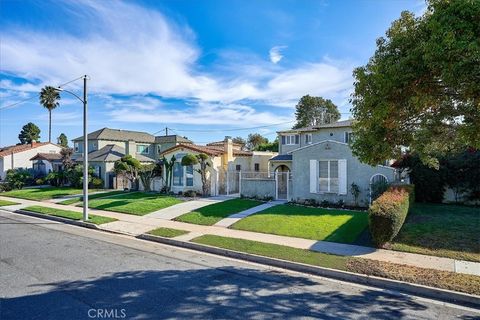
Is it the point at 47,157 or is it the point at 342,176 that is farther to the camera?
the point at 47,157

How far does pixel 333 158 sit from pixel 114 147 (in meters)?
27.1

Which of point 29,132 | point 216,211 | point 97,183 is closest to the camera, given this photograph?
point 216,211

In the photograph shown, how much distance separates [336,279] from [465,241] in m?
5.46

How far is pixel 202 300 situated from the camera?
641cm

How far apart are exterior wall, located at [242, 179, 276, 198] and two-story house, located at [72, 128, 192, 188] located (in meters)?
15.9

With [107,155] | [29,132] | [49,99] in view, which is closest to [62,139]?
[29,132]

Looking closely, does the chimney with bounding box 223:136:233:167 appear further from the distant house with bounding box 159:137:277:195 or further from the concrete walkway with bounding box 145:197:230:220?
the concrete walkway with bounding box 145:197:230:220

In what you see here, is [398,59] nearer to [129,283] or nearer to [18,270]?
[129,283]

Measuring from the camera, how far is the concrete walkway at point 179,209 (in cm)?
1697

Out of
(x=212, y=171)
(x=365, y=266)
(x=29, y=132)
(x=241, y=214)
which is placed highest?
(x=29, y=132)

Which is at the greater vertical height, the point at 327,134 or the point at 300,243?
the point at 327,134

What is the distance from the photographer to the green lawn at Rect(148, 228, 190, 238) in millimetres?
12312

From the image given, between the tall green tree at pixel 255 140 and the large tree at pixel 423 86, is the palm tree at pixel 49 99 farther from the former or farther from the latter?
the large tree at pixel 423 86

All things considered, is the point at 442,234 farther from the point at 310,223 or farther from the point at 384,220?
the point at 310,223
